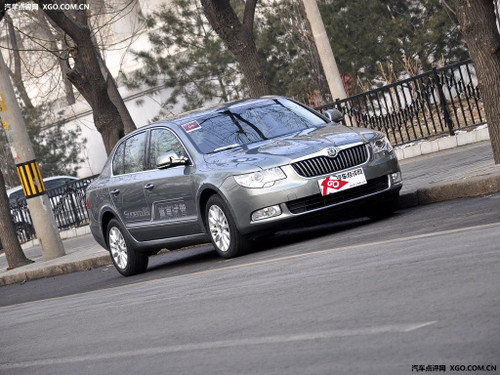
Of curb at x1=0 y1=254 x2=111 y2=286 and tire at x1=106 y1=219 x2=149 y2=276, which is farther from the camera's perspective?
curb at x1=0 y1=254 x2=111 y2=286

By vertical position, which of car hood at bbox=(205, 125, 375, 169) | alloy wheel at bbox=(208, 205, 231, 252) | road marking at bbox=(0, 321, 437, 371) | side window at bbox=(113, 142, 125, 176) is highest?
side window at bbox=(113, 142, 125, 176)

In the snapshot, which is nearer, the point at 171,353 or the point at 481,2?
the point at 171,353

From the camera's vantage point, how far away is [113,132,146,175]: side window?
13.6m

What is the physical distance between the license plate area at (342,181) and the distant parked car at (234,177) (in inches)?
0.4

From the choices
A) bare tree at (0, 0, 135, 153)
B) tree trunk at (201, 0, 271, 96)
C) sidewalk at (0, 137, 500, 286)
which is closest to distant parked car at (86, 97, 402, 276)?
sidewalk at (0, 137, 500, 286)

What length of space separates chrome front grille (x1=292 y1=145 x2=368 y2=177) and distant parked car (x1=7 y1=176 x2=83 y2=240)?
60.7 ft

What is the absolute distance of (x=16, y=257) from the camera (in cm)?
2181

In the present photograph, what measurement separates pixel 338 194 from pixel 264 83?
8114mm

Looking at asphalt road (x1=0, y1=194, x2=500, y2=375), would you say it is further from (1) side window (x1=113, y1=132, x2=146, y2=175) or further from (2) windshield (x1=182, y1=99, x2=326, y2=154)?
(1) side window (x1=113, y1=132, x2=146, y2=175)

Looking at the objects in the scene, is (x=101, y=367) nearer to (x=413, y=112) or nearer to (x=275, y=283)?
(x=275, y=283)

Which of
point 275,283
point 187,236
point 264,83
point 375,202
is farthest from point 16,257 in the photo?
point 275,283

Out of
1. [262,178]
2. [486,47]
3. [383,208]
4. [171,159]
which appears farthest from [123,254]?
[486,47]

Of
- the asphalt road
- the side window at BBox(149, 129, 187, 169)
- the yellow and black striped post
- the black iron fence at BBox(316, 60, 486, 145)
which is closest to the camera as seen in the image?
the asphalt road

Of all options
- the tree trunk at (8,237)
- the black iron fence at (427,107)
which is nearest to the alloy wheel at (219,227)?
the black iron fence at (427,107)
